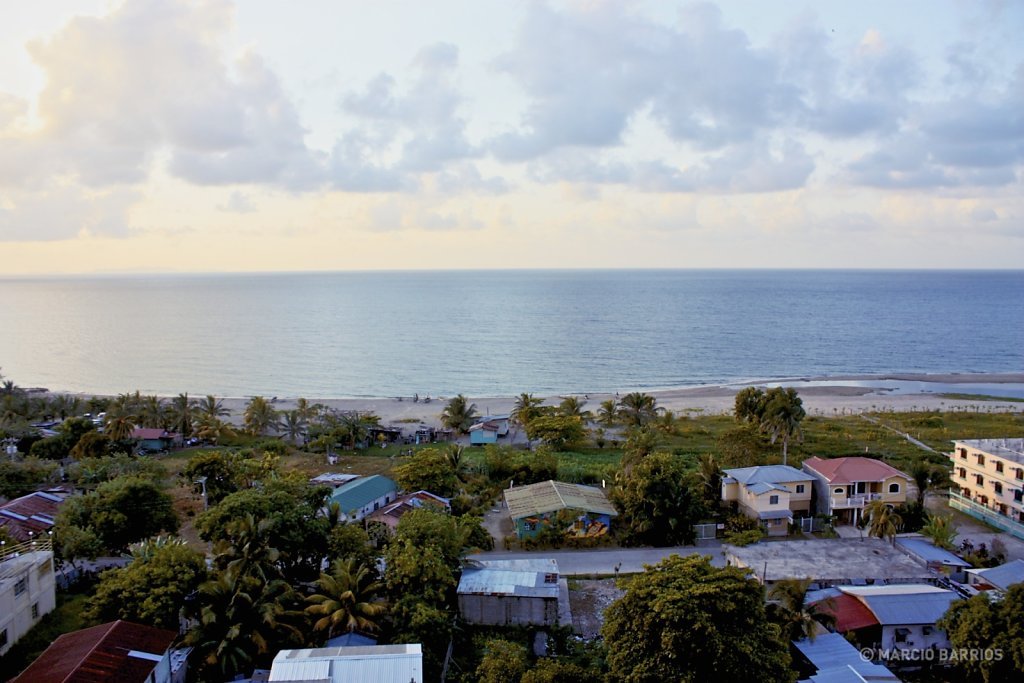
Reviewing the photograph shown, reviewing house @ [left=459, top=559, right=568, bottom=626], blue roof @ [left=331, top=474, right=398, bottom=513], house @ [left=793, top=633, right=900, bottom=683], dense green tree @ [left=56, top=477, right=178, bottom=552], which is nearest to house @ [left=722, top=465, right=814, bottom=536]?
house @ [left=793, top=633, right=900, bottom=683]

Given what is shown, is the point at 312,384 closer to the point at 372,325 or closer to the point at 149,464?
the point at 149,464

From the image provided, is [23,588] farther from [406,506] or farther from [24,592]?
[406,506]

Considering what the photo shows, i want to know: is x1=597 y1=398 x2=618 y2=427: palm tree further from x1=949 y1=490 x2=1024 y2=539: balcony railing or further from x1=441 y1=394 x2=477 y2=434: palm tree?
x1=949 y1=490 x2=1024 y2=539: balcony railing

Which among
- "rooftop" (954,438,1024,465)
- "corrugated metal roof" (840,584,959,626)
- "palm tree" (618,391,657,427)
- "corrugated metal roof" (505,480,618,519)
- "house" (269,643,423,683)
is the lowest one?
"corrugated metal roof" (840,584,959,626)

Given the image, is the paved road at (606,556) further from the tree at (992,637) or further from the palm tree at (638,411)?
the palm tree at (638,411)

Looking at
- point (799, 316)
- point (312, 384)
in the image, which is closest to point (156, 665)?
point (312, 384)
